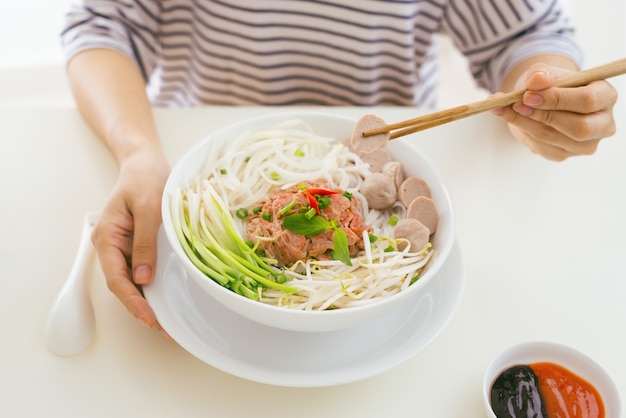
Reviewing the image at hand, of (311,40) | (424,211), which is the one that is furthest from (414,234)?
(311,40)

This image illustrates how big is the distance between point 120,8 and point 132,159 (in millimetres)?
603

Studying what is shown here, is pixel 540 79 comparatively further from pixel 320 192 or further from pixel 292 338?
pixel 292 338

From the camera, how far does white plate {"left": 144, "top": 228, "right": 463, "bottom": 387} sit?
104 centimetres

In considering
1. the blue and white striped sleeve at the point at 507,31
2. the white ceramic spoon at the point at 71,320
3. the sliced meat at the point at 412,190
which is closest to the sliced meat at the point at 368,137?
the sliced meat at the point at 412,190

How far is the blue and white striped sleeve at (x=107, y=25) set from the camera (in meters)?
1.68

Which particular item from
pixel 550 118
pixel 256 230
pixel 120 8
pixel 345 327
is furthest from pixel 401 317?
pixel 120 8

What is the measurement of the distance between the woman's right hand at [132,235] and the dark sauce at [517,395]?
2.00ft

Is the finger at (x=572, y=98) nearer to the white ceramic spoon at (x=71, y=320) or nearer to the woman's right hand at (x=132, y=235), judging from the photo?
the woman's right hand at (x=132, y=235)

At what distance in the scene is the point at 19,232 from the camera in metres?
1.36

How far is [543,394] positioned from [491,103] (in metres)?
0.52

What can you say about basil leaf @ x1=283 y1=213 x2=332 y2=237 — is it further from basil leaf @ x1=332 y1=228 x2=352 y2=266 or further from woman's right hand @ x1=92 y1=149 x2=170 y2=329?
woman's right hand @ x1=92 y1=149 x2=170 y2=329

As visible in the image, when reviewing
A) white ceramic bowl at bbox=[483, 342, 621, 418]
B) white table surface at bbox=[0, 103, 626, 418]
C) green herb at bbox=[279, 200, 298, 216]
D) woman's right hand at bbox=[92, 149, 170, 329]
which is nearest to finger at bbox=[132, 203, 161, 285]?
woman's right hand at bbox=[92, 149, 170, 329]

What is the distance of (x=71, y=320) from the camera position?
1.13 m

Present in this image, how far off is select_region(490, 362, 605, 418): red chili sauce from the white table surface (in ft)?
0.28
